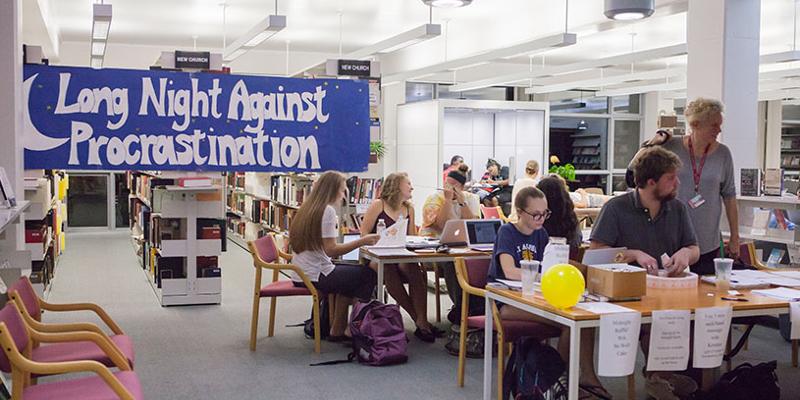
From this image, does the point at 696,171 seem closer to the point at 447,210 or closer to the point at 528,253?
the point at 528,253

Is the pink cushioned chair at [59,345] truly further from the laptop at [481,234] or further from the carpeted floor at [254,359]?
the laptop at [481,234]

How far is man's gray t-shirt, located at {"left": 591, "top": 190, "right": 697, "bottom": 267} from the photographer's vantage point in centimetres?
407

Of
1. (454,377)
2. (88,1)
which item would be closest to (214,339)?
(454,377)

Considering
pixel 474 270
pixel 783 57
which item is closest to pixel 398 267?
pixel 474 270

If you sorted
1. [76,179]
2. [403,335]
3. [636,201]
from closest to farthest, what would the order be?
1. [636,201]
2. [403,335]
3. [76,179]

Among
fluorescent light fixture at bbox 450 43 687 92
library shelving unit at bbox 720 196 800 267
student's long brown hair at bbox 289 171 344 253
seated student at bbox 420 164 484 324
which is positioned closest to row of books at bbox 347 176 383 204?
seated student at bbox 420 164 484 324

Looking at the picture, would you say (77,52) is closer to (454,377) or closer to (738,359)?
(454,377)

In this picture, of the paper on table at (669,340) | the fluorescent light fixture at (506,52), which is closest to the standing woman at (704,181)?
the paper on table at (669,340)

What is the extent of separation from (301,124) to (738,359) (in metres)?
3.53

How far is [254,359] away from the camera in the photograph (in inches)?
211

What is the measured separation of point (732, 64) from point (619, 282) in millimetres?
3560

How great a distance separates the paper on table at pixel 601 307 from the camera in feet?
10.7

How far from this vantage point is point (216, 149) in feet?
19.2

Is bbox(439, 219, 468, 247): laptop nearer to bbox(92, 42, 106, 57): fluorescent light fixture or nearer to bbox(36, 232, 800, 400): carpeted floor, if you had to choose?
bbox(36, 232, 800, 400): carpeted floor
